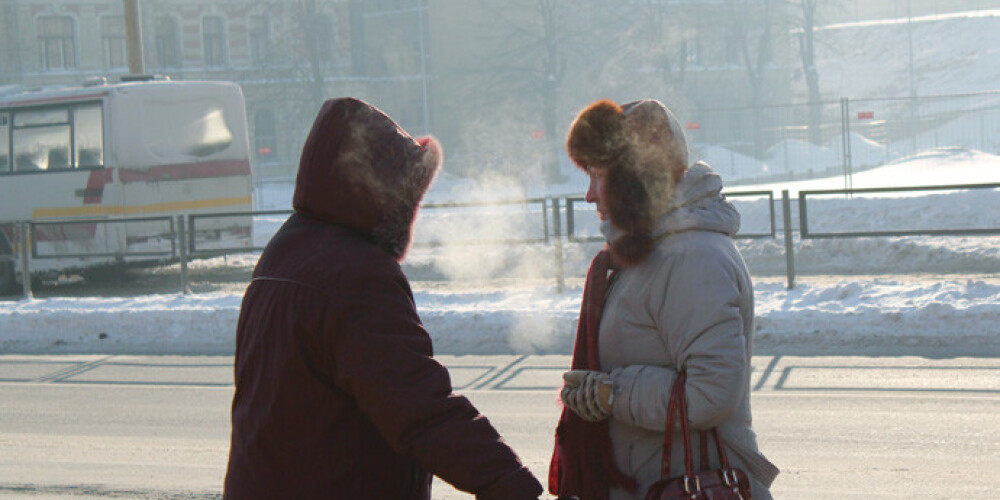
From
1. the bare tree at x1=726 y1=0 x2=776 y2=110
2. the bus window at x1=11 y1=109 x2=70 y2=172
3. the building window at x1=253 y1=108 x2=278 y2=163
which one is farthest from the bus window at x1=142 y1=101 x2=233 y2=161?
the bare tree at x1=726 y1=0 x2=776 y2=110

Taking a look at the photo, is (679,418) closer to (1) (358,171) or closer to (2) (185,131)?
(1) (358,171)

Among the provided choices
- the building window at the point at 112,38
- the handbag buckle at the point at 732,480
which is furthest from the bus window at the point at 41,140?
the building window at the point at 112,38

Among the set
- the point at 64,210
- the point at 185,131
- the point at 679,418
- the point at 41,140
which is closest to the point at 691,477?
the point at 679,418

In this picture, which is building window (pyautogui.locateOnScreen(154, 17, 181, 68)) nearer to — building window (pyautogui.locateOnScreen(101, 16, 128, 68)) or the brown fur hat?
building window (pyautogui.locateOnScreen(101, 16, 128, 68))

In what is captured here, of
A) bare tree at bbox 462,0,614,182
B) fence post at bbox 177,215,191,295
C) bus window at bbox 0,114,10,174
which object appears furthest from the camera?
bare tree at bbox 462,0,614,182

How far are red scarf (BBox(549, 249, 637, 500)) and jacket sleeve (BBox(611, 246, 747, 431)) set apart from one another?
15 centimetres

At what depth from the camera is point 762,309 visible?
11898 millimetres

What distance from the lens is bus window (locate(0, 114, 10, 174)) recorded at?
20.1 metres

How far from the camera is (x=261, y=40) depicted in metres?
57.8

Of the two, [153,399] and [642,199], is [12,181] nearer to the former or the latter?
[153,399]

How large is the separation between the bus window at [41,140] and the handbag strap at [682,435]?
59.8 ft

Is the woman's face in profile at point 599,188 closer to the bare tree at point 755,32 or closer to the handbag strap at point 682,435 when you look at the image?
the handbag strap at point 682,435

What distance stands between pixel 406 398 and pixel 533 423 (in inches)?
219

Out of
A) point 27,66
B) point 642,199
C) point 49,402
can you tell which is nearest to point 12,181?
point 49,402
